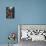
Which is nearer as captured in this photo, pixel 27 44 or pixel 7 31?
pixel 27 44

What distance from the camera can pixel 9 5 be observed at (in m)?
3.54

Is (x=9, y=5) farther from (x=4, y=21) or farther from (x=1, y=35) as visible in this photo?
(x=1, y=35)

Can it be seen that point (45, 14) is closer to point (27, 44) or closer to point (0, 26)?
point (27, 44)

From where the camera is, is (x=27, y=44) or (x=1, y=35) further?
(x=1, y=35)

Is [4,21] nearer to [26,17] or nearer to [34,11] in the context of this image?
[26,17]

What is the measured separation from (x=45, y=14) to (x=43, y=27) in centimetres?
35

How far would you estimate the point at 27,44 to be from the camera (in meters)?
3.28

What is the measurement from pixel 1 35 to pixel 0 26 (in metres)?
0.23

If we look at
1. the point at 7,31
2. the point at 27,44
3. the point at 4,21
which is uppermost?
the point at 4,21

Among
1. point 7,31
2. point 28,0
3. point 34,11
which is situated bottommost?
point 7,31

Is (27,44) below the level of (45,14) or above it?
below

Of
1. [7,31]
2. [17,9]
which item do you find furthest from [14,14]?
[7,31]

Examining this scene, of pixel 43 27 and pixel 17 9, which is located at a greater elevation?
pixel 17 9

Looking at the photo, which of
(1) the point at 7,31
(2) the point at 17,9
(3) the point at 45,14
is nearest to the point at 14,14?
(2) the point at 17,9
